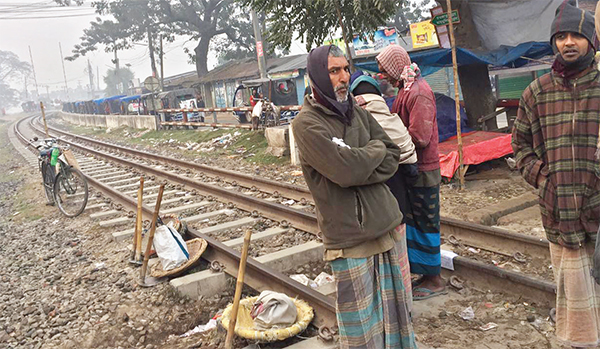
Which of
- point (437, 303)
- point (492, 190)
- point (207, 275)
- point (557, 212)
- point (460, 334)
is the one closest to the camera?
point (557, 212)

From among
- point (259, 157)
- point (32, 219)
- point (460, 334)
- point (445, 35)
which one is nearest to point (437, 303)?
point (460, 334)

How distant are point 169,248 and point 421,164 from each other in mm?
2719

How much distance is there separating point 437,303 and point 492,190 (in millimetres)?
3785

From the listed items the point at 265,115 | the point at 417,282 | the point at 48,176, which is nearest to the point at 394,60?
the point at 417,282

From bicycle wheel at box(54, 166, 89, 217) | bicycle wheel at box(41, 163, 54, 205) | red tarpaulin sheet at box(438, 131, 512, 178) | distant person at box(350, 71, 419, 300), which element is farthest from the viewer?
bicycle wheel at box(41, 163, 54, 205)

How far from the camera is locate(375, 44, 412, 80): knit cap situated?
11.7 ft

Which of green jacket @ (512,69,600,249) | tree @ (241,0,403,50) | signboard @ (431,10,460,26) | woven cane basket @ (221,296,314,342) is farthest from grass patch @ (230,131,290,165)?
green jacket @ (512,69,600,249)

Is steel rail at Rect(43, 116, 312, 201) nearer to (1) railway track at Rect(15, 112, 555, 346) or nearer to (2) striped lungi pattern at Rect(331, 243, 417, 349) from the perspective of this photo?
(1) railway track at Rect(15, 112, 555, 346)

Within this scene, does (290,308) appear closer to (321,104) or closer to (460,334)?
(460,334)

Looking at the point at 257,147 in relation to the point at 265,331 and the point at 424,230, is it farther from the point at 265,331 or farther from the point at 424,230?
the point at 265,331

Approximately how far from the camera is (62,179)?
891 centimetres

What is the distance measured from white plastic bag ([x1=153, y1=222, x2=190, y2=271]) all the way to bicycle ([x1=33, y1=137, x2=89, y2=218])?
4086mm

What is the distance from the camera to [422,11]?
34.8 m

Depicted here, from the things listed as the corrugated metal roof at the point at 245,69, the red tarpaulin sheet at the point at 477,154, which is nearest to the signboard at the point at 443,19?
the red tarpaulin sheet at the point at 477,154
